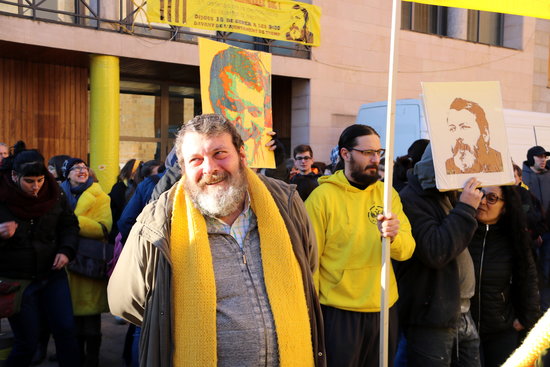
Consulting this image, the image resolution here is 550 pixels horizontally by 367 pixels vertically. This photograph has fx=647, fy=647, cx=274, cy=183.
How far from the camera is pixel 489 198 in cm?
446

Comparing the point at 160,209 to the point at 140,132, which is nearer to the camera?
the point at 160,209

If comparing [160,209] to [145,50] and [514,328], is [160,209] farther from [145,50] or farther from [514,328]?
[145,50]

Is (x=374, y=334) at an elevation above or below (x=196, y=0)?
below

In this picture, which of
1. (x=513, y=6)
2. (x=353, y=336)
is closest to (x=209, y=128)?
(x=353, y=336)

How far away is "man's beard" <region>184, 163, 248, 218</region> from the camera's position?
2811 millimetres

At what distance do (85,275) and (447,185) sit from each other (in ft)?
11.2

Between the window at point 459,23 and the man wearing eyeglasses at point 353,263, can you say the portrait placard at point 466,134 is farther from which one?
the window at point 459,23

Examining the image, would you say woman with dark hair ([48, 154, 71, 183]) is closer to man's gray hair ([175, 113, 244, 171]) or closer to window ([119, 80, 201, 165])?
man's gray hair ([175, 113, 244, 171])

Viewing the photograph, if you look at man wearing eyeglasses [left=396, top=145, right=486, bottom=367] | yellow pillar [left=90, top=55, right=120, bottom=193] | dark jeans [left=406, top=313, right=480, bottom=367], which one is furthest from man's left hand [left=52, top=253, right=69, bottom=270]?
yellow pillar [left=90, top=55, right=120, bottom=193]

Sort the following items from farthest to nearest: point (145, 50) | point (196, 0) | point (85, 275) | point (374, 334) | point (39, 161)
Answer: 1. point (145, 50)
2. point (196, 0)
3. point (85, 275)
4. point (39, 161)
5. point (374, 334)

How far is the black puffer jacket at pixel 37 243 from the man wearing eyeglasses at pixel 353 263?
7.57ft

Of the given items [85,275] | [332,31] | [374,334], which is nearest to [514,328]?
[374,334]

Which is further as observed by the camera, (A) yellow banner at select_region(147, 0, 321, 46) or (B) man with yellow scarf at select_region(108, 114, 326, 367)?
(A) yellow banner at select_region(147, 0, 321, 46)

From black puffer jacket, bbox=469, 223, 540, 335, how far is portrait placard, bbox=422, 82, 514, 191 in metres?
0.43
